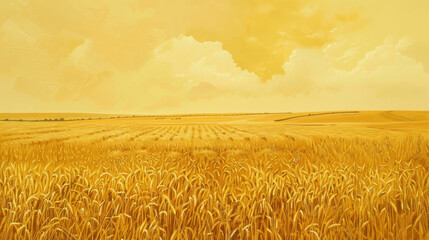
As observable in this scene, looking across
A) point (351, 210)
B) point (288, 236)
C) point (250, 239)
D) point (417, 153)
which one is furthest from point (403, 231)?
point (417, 153)

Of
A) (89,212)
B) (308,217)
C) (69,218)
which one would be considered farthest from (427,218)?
(69,218)

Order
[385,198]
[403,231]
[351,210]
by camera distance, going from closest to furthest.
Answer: [403,231] < [351,210] < [385,198]

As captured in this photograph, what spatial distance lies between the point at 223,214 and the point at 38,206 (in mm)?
1782

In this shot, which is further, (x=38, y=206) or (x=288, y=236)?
(x=38, y=206)

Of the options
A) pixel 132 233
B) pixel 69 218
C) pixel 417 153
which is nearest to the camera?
pixel 132 233

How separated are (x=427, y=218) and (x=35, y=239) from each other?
128 inches

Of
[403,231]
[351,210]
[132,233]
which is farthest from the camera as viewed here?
[351,210]

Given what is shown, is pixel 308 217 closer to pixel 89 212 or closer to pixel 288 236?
pixel 288 236

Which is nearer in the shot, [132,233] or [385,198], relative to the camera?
[132,233]

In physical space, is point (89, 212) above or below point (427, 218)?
above

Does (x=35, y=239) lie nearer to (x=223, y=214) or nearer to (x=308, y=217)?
(x=223, y=214)

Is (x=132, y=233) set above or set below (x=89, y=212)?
below

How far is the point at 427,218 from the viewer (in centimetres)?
219

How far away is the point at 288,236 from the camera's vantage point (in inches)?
73.7
